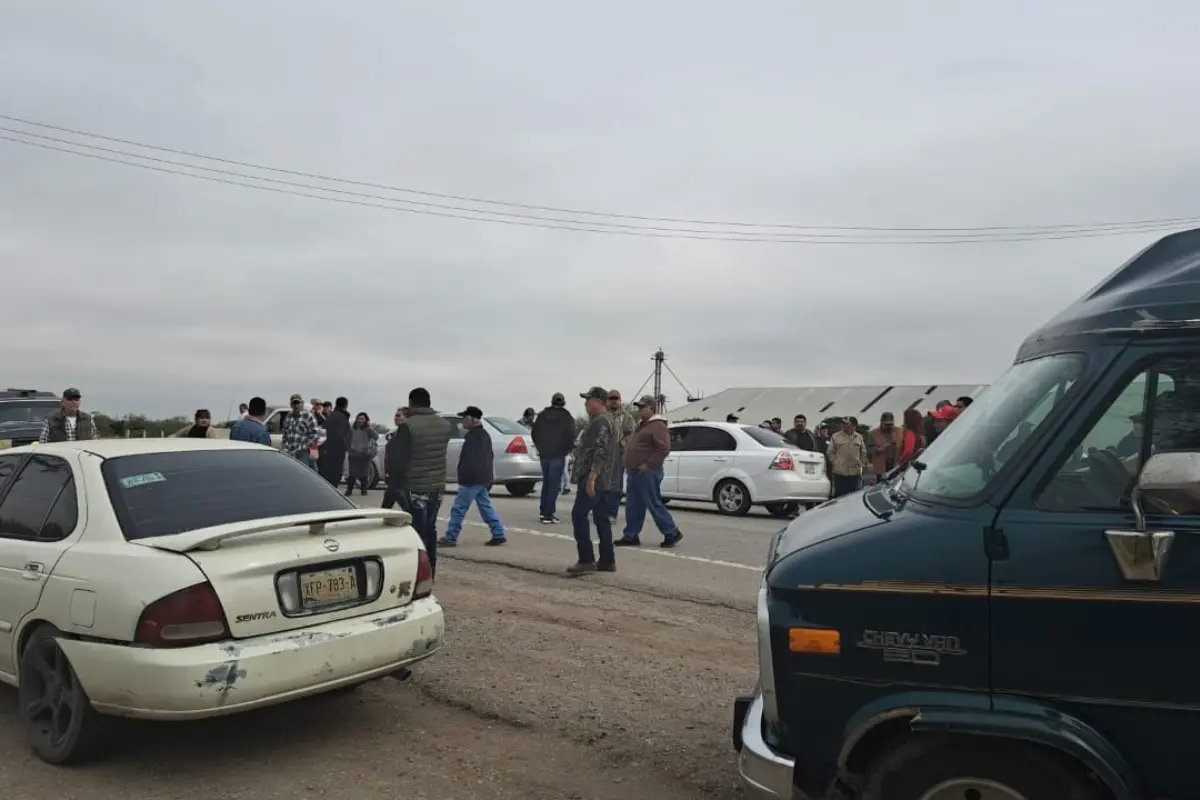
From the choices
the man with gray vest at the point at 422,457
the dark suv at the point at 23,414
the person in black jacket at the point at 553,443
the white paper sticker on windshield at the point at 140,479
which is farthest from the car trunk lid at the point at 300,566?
the dark suv at the point at 23,414

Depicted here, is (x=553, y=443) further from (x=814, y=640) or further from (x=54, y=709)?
(x=814, y=640)

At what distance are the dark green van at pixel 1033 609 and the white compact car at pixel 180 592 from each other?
218 cm

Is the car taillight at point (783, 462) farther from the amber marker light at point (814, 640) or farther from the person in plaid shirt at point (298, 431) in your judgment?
the amber marker light at point (814, 640)

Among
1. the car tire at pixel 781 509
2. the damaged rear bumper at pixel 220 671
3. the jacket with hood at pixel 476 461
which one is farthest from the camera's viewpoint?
the car tire at pixel 781 509

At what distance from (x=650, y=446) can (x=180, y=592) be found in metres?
6.92

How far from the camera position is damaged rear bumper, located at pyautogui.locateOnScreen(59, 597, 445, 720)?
4109 mm

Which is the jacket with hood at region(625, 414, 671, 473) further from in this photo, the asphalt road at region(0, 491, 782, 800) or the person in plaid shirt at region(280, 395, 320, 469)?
the person in plaid shirt at region(280, 395, 320, 469)

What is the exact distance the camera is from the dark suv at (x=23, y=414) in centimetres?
1586

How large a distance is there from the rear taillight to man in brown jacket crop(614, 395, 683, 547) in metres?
5.50

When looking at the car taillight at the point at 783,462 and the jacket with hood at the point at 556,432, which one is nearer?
the jacket with hood at the point at 556,432

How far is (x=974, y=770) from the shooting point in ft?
9.53

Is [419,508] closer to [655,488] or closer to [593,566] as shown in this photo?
[593,566]

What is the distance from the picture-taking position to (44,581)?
460cm

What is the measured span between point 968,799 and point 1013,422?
115cm
